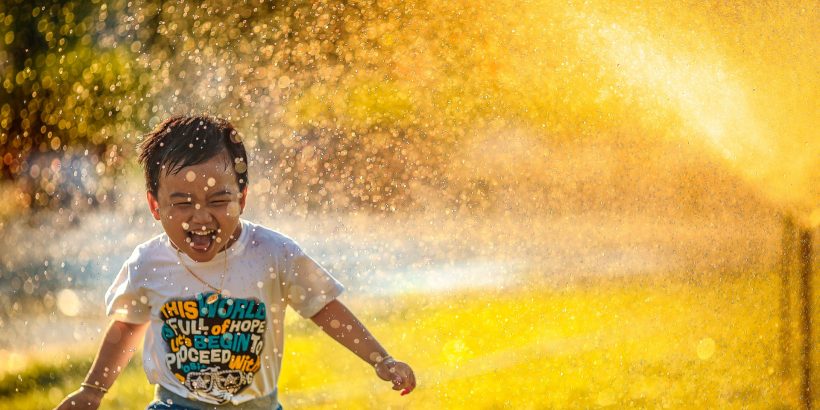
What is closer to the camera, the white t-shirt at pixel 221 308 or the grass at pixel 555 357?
the white t-shirt at pixel 221 308

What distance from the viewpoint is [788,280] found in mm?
5098

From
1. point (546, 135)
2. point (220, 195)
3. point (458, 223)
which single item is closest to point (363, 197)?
point (458, 223)

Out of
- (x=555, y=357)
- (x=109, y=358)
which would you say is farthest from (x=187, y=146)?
(x=555, y=357)

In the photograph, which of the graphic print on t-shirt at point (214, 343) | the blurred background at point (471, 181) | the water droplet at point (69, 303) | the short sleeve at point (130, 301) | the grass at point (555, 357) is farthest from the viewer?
the water droplet at point (69, 303)

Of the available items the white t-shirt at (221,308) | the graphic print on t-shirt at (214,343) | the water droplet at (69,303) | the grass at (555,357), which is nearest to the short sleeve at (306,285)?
the white t-shirt at (221,308)

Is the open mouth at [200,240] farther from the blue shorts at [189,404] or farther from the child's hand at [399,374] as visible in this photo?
the child's hand at [399,374]

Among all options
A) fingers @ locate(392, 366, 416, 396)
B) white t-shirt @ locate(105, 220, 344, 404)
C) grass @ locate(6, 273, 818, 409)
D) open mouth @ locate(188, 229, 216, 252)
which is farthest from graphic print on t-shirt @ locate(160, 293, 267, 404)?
grass @ locate(6, 273, 818, 409)

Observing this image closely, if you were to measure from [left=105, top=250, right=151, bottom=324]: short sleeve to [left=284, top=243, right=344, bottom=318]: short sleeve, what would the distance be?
1.06 ft

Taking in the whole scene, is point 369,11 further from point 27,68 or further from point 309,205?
point 27,68

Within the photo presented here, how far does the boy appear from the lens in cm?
239

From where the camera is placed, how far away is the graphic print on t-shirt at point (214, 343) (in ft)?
7.79

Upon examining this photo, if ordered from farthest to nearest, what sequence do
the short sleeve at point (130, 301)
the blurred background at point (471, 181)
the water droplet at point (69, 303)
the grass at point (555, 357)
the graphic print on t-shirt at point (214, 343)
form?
the water droplet at point (69, 303) < the blurred background at point (471, 181) < the grass at point (555, 357) < the short sleeve at point (130, 301) < the graphic print on t-shirt at point (214, 343)

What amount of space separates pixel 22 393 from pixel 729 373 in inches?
115

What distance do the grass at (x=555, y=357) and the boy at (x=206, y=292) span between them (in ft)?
6.06
